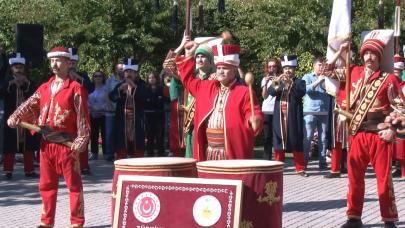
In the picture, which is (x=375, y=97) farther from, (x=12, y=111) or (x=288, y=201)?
(x=12, y=111)

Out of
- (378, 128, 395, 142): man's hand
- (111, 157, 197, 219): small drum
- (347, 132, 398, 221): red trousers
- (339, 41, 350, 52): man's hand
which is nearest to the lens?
(111, 157, 197, 219): small drum

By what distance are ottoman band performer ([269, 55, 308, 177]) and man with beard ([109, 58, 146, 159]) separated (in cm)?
252

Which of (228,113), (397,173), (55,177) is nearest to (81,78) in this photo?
(55,177)

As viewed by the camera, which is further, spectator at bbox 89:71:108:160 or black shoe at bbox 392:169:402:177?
spectator at bbox 89:71:108:160

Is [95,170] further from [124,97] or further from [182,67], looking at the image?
[182,67]

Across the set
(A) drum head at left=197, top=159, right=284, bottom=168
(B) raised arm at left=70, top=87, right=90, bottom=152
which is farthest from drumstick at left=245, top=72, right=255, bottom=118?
(B) raised arm at left=70, top=87, right=90, bottom=152

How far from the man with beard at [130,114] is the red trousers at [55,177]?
5786mm

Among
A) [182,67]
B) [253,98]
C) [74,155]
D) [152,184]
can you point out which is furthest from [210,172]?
[74,155]

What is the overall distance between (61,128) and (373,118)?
3.23 meters

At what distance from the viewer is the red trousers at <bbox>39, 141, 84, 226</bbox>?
877cm

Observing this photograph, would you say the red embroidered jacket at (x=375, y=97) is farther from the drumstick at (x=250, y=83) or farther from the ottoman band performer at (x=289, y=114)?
the ottoman band performer at (x=289, y=114)

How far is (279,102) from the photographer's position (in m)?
13.8

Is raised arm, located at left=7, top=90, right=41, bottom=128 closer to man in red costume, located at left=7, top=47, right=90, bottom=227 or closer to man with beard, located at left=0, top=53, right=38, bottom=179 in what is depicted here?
man in red costume, located at left=7, top=47, right=90, bottom=227

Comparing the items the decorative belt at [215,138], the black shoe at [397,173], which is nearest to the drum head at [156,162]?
the decorative belt at [215,138]
